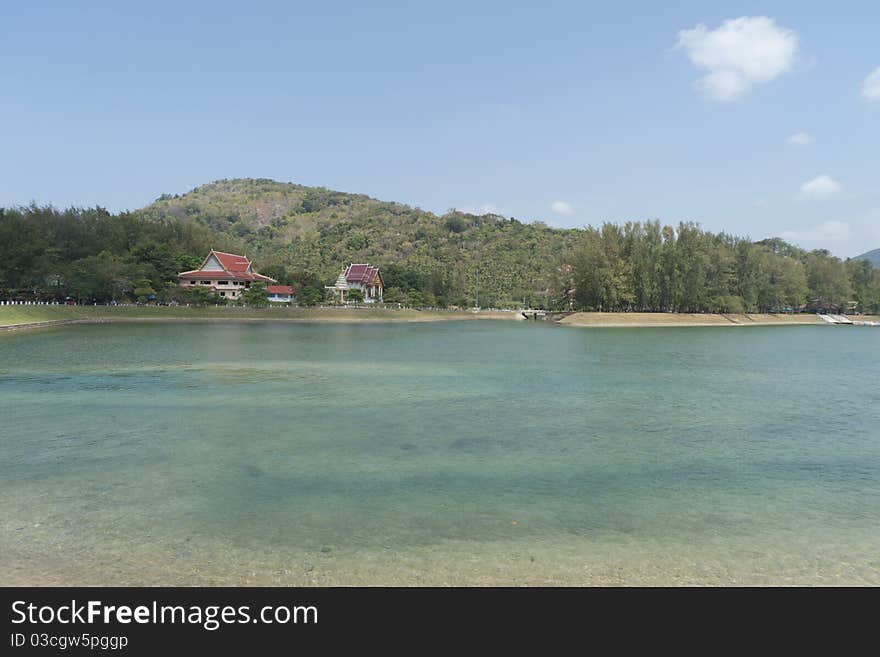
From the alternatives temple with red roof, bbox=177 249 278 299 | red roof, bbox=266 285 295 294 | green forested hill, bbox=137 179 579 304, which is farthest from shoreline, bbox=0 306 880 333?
green forested hill, bbox=137 179 579 304

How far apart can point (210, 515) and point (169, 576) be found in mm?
1879

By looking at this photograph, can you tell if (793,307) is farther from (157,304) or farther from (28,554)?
(28,554)

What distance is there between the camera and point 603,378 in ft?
75.5

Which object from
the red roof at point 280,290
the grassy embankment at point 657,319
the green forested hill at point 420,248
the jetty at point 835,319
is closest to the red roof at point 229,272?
the red roof at point 280,290

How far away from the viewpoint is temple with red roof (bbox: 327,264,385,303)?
9490 centimetres

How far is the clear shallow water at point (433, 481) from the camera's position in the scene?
6160mm

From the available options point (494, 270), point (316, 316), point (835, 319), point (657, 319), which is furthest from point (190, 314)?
point (835, 319)

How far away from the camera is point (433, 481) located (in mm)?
9188

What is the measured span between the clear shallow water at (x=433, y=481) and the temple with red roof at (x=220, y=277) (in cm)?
5697

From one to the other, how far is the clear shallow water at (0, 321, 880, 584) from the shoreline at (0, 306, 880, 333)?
39327 millimetres

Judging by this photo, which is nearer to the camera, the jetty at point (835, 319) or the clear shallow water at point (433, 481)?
the clear shallow water at point (433, 481)

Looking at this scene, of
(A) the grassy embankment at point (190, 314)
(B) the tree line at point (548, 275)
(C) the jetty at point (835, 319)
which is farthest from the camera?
(C) the jetty at point (835, 319)

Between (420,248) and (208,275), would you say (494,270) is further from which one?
(208,275)

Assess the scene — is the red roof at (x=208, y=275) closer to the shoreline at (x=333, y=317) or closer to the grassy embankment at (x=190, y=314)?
the grassy embankment at (x=190, y=314)
